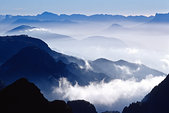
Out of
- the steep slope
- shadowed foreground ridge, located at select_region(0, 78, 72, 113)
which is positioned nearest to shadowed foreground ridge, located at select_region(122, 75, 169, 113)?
the steep slope

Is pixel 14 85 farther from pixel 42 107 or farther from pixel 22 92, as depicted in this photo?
pixel 42 107

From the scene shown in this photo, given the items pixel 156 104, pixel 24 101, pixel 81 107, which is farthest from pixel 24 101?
pixel 156 104

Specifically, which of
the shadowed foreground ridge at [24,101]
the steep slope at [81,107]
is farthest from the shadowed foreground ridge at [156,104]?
the shadowed foreground ridge at [24,101]

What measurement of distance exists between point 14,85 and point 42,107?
12.0 metres

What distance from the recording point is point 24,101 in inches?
3391

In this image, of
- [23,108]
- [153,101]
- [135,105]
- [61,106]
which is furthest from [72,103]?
[23,108]

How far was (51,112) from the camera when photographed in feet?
301

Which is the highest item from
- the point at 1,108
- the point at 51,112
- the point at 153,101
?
the point at 1,108

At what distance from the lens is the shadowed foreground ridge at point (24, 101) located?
8156 cm

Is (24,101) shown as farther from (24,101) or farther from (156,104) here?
(156,104)

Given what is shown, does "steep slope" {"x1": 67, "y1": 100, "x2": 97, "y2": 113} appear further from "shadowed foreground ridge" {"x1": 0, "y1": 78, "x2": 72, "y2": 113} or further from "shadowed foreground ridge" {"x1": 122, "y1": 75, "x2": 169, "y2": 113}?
"shadowed foreground ridge" {"x1": 0, "y1": 78, "x2": 72, "y2": 113}

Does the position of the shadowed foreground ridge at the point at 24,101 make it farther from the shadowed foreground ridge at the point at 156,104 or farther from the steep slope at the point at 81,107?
the shadowed foreground ridge at the point at 156,104

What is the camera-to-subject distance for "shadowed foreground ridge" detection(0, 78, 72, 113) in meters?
81.6

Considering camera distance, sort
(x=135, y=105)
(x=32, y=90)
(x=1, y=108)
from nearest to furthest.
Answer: (x=1, y=108) < (x=32, y=90) < (x=135, y=105)
